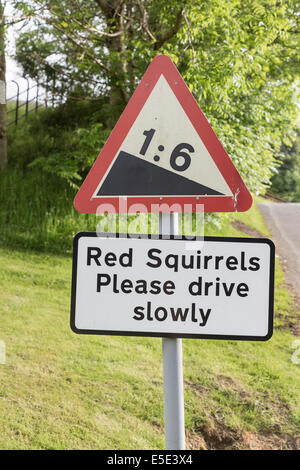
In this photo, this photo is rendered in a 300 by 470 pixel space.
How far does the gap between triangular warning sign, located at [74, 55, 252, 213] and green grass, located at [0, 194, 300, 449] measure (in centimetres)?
220

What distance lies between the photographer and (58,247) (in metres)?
8.30

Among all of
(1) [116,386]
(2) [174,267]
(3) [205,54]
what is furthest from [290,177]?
(2) [174,267]

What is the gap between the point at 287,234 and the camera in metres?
14.1

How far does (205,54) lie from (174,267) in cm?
577

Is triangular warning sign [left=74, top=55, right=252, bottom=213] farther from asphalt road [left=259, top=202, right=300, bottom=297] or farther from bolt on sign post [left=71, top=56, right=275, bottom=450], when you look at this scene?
asphalt road [left=259, top=202, right=300, bottom=297]

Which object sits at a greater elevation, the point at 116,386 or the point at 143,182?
the point at 143,182

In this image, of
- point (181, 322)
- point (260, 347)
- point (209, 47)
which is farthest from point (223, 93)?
point (181, 322)

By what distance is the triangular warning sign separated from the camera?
1.89 metres

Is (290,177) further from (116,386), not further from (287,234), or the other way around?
(116,386)

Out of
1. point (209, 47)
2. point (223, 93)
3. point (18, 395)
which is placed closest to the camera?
point (18, 395)

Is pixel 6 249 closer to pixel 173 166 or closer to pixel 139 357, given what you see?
pixel 139 357

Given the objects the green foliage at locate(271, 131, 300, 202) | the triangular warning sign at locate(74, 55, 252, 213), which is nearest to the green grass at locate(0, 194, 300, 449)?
the triangular warning sign at locate(74, 55, 252, 213)

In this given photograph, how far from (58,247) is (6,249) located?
92cm

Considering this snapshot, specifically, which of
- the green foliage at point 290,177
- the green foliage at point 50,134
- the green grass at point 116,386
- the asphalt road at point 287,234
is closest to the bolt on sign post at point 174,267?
the green grass at point 116,386
